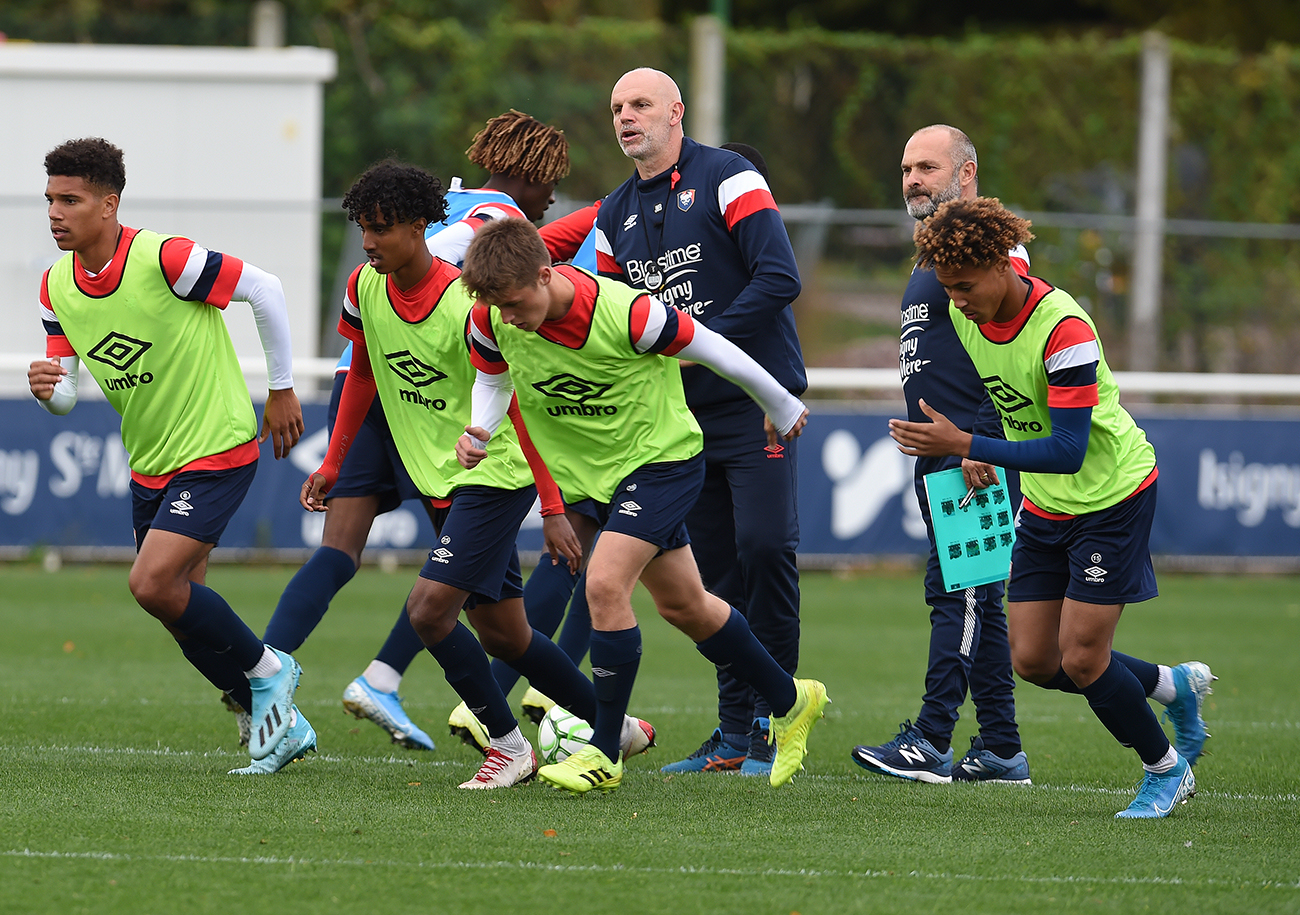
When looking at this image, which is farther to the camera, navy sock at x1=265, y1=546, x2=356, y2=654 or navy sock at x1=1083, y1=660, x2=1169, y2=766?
navy sock at x1=265, y1=546, x2=356, y2=654

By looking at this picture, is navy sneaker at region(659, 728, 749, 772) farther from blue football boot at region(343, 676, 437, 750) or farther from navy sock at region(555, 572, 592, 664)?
blue football boot at region(343, 676, 437, 750)

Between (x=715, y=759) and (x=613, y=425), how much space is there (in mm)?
1559

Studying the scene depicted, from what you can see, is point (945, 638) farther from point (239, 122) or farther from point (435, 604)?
point (239, 122)

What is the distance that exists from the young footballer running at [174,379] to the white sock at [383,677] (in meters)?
0.57

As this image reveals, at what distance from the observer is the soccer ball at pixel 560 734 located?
570 centimetres

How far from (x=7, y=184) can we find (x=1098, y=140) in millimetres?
14807

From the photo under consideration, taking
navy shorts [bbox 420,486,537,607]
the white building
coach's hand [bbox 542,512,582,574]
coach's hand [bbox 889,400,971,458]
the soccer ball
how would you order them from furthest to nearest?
the white building
the soccer ball
navy shorts [bbox 420,486,537,607]
coach's hand [bbox 542,512,582,574]
coach's hand [bbox 889,400,971,458]

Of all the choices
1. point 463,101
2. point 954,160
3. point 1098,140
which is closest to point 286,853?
point 954,160

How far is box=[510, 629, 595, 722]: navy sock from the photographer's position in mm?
5605

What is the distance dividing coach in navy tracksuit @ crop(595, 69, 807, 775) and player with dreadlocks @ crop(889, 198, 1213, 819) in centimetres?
79

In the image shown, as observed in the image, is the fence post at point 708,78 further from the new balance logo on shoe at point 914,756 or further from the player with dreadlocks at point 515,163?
the new balance logo on shoe at point 914,756

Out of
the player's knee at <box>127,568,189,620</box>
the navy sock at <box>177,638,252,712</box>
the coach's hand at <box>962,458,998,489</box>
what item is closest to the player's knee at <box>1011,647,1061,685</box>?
the coach's hand at <box>962,458,998,489</box>

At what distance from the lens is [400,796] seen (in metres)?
5.29

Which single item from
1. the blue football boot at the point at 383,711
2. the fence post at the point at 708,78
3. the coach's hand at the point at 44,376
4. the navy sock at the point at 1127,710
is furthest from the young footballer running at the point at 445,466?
the fence post at the point at 708,78
